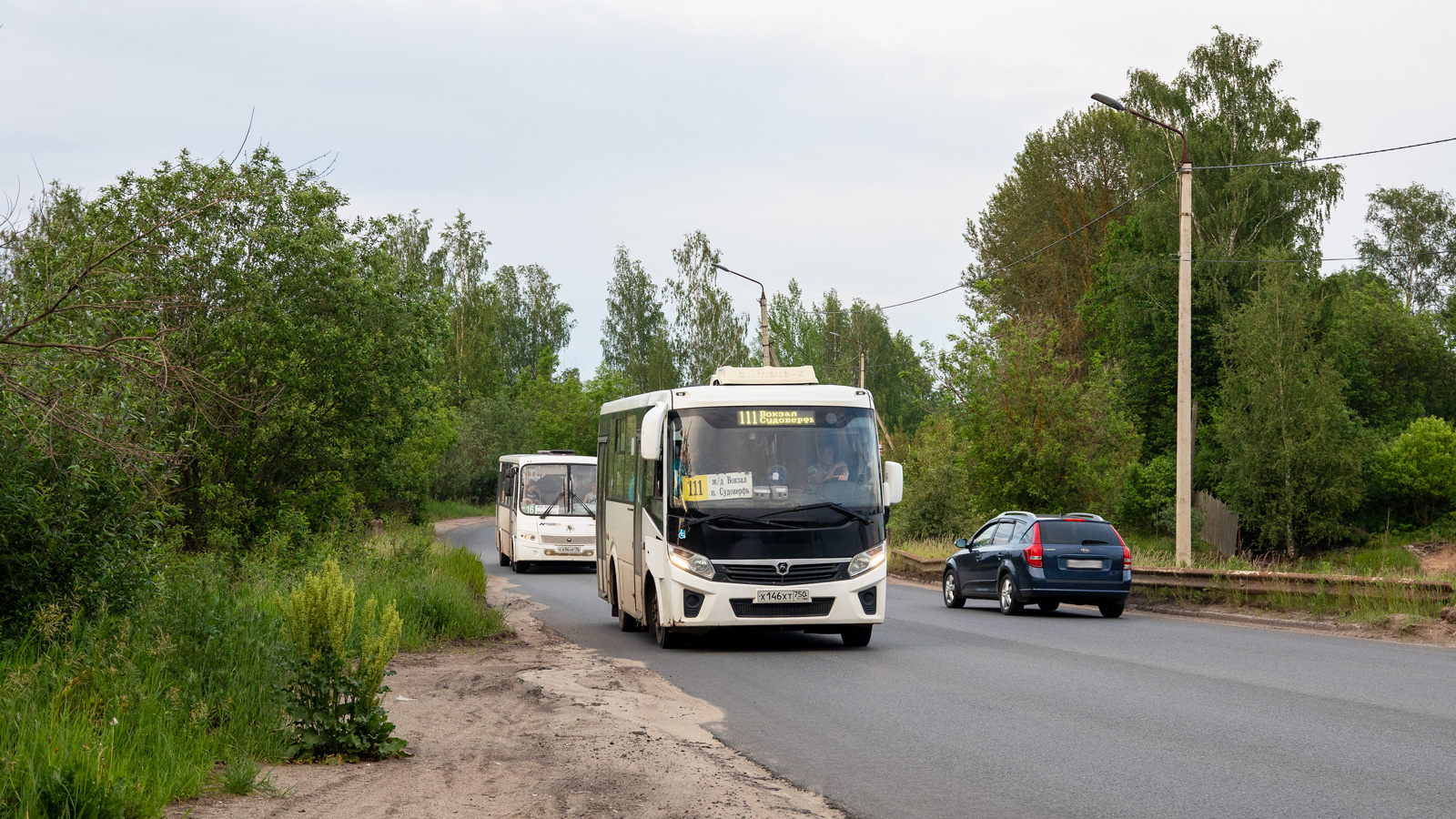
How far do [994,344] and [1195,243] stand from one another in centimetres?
1597

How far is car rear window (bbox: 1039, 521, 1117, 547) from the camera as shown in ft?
66.5

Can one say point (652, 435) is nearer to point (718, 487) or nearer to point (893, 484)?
point (718, 487)

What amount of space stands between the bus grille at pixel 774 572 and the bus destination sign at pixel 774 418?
1.62 m

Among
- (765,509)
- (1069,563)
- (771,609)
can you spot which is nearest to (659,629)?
(771,609)

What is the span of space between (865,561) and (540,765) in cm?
758

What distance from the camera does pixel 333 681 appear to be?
7758mm

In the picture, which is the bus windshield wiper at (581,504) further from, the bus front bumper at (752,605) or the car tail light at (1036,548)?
the bus front bumper at (752,605)

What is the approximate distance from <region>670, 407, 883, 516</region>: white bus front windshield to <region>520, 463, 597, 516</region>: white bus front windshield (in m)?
17.3

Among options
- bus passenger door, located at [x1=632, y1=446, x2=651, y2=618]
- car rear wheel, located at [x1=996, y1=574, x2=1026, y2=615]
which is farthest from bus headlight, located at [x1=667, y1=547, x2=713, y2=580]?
car rear wheel, located at [x1=996, y1=574, x2=1026, y2=615]

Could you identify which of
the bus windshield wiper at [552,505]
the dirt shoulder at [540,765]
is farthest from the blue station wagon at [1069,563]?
the bus windshield wiper at [552,505]

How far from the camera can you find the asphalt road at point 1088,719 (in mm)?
7137

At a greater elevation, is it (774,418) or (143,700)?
(774,418)

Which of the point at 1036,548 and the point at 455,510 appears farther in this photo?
the point at 455,510

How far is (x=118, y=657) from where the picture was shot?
880 cm
